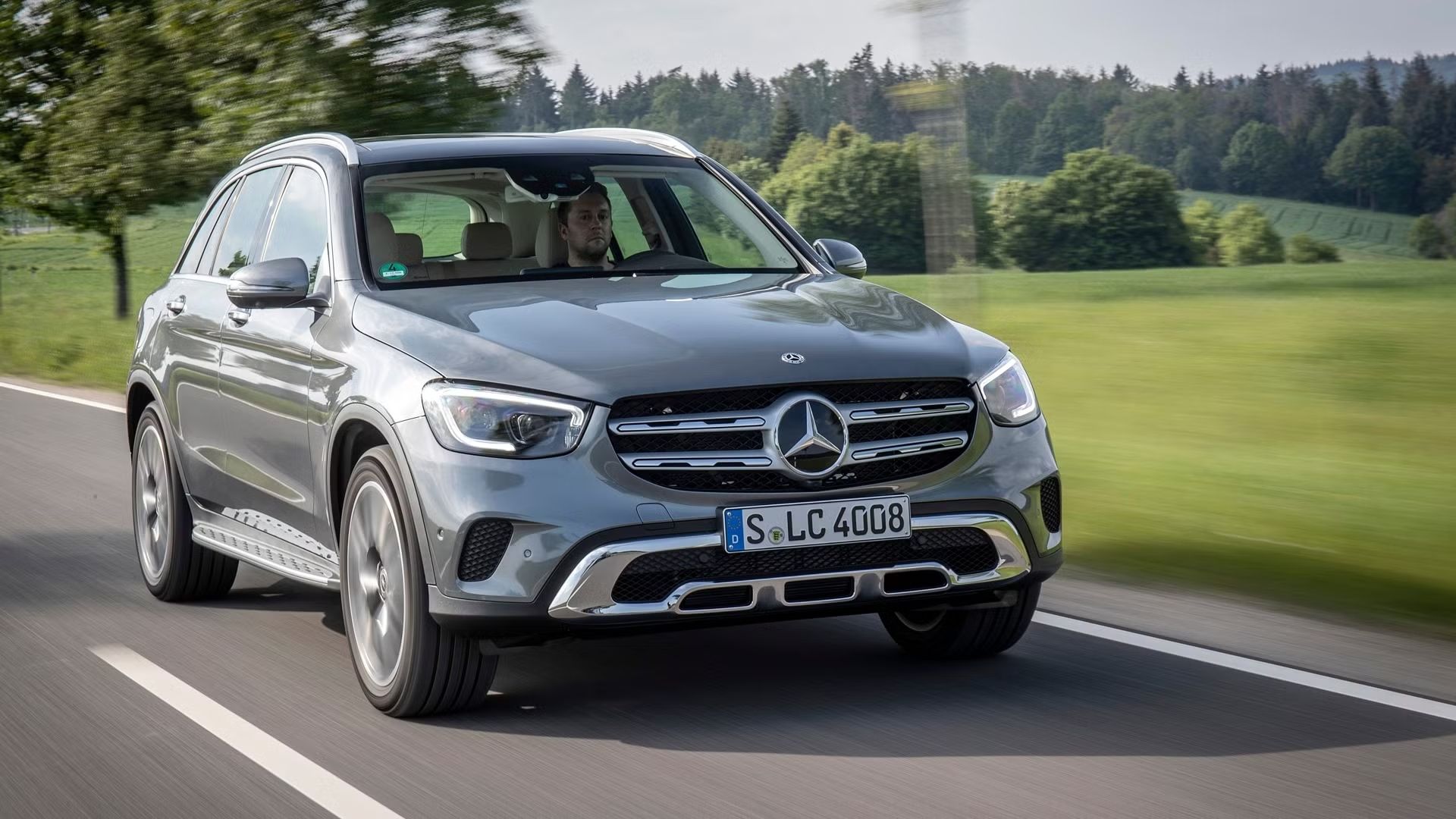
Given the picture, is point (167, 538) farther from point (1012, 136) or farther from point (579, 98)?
point (1012, 136)

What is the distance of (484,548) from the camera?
185 inches

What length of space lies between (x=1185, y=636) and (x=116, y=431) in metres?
9.95

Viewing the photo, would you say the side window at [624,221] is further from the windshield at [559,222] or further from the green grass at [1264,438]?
the green grass at [1264,438]

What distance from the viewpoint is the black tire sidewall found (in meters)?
4.89

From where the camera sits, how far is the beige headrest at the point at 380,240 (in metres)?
5.80

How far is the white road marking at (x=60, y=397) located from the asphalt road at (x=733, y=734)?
995 centimetres

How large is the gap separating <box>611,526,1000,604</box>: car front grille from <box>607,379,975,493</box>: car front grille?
16 centimetres

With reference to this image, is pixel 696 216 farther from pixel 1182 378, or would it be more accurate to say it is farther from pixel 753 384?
pixel 1182 378

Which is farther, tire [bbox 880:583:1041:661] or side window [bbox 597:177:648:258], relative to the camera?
side window [bbox 597:177:648:258]

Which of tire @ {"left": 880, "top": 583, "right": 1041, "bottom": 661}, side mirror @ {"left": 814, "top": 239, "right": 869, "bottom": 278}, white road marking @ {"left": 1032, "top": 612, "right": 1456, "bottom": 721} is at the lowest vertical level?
white road marking @ {"left": 1032, "top": 612, "right": 1456, "bottom": 721}

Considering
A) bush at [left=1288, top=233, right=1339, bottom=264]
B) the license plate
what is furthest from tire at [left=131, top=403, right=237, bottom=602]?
bush at [left=1288, top=233, right=1339, bottom=264]

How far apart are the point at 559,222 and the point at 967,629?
197 centimetres

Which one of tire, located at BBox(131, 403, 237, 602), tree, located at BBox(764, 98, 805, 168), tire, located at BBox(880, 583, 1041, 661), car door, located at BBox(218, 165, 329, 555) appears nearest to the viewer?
tire, located at BBox(880, 583, 1041, 661)

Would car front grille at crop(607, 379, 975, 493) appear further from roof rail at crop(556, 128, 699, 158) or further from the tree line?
the tree line
